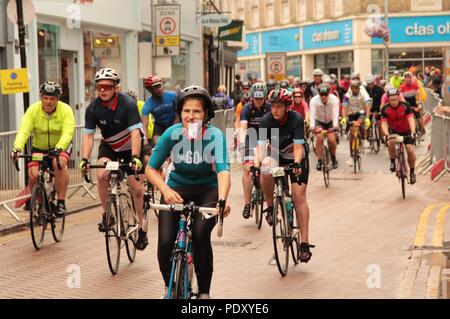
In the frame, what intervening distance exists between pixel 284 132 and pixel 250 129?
391cm

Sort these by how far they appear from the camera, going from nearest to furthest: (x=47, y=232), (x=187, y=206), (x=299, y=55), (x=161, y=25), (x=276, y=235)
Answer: (x=187, y=206)
(x=276, y=235)
(x=47, y=232)
(x=161, y=25)
(x=299, y=55)

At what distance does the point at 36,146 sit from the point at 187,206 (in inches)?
227

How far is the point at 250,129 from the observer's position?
563 inches

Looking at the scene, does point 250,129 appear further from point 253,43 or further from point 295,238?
point 253,43

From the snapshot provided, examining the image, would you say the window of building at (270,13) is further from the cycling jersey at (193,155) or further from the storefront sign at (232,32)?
the cycling jersey at (193,155)

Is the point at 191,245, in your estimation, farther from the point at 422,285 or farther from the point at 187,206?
the point at 422,285

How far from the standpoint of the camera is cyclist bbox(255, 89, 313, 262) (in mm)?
10148

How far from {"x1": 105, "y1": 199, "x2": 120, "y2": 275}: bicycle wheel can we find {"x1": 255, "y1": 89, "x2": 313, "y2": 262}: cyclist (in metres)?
1.59

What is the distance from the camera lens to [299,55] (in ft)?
217

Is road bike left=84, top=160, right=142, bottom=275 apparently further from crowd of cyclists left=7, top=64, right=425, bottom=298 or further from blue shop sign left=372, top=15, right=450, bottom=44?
blue shop sign left=372, top=15, right=450, bottom=44

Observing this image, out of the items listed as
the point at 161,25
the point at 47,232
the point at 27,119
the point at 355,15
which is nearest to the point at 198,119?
the point at 27,119

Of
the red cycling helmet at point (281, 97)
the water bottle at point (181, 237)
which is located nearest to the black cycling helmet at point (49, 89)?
the red cycling helmet at point (281, 97)

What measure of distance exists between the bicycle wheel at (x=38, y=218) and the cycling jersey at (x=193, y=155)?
4.68m

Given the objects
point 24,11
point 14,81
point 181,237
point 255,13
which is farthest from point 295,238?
point 255,13
